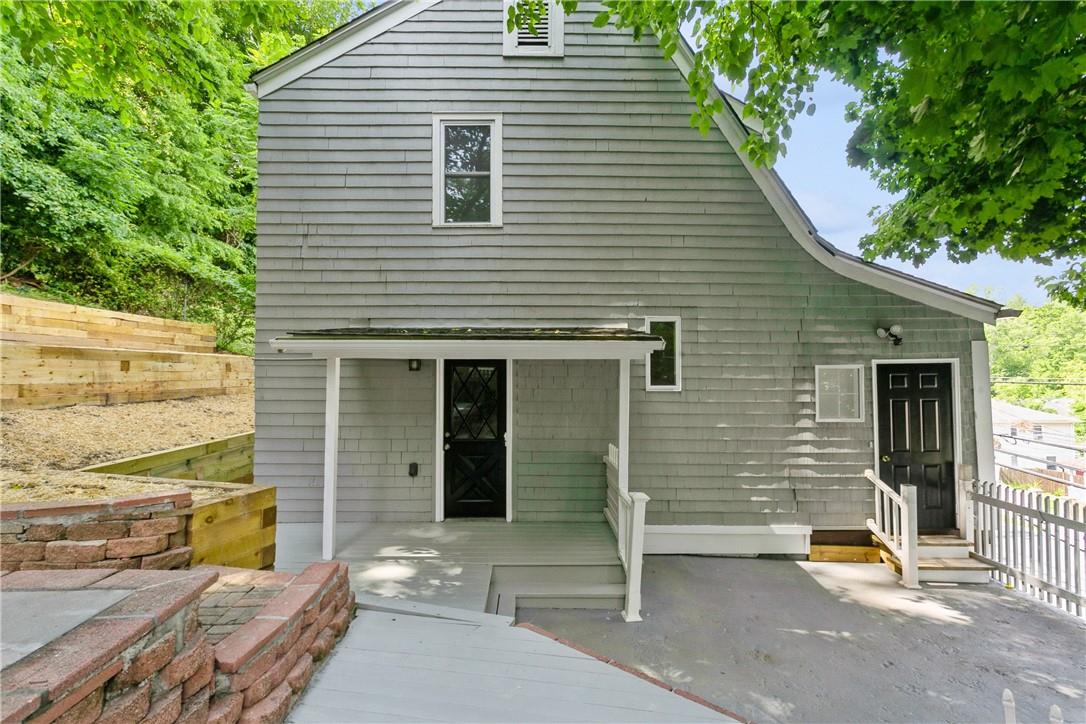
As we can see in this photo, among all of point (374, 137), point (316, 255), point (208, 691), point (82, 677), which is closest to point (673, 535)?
point (208, 691)

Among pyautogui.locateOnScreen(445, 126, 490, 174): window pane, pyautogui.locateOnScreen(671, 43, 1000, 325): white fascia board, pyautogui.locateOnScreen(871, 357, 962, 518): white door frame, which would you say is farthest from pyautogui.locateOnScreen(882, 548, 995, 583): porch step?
pyautogui.locateOnScreen(445, 126, 490, 174): window pane

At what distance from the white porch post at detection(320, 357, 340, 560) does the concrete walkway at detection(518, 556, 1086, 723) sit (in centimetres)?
198

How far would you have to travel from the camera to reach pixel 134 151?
8.60m

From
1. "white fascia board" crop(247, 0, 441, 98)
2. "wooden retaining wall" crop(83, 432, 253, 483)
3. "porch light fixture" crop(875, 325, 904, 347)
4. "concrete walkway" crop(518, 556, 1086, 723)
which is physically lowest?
"concrete walkway" crop(518, 556, 1086, 723)

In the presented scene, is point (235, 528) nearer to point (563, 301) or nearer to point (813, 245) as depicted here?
point (563, 301)

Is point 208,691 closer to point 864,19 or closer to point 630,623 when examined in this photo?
point 630,623

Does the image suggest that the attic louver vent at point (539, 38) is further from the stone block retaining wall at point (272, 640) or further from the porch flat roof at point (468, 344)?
the stone block retaining wall at point (272, 640)

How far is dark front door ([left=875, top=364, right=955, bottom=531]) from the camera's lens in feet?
16.7

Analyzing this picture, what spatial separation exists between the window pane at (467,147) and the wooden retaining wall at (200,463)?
4295 mm

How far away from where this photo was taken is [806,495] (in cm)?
516

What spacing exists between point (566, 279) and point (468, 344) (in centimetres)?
175

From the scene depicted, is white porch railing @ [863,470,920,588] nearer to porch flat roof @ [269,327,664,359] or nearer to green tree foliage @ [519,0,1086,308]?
green tree foliage @ [519,0,1086,308]

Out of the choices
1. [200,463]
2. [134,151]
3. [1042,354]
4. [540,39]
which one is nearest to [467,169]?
[540,39]

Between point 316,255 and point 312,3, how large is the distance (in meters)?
12.2
